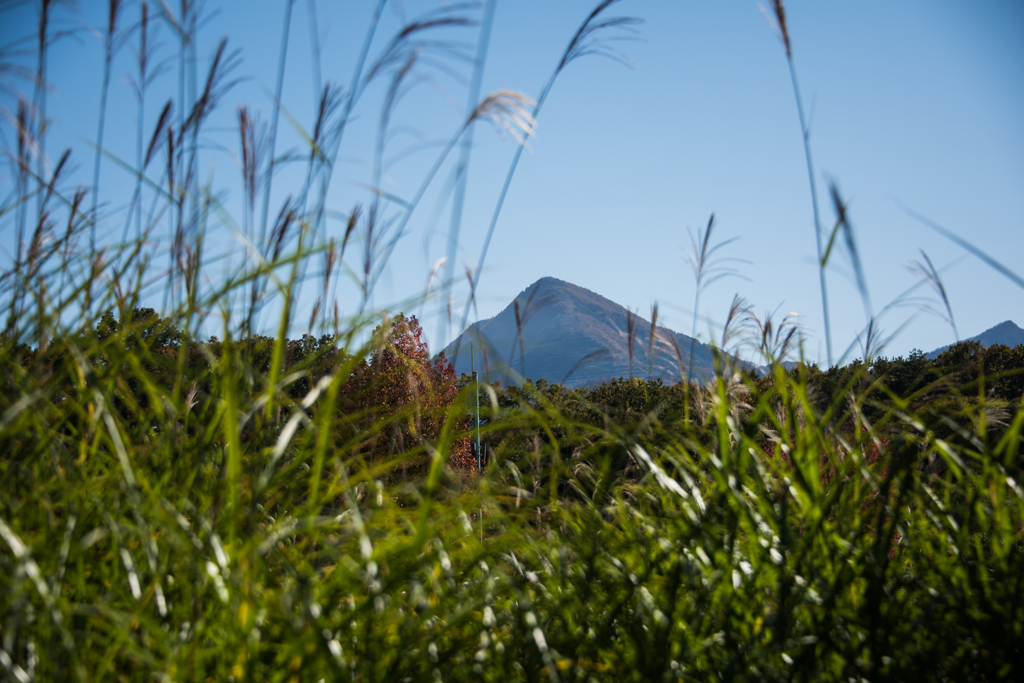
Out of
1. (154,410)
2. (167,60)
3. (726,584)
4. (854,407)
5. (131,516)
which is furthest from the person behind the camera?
(167,60)

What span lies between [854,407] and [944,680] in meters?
0.58

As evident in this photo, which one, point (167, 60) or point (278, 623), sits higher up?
point (167, 60)

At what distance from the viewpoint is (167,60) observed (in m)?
2.04

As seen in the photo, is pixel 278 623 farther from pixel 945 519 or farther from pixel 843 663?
pixel 945 519

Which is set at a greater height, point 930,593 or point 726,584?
point 726,584

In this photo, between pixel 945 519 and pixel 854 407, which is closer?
pixel 945 519

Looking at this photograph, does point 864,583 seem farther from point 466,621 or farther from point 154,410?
point 154,410

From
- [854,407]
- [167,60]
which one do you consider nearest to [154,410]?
[167,60]

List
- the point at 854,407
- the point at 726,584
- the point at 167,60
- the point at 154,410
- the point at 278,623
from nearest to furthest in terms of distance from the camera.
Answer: the point at 278,623
the point at 726,584
the point at 154,410
the point at 854,407
the point at 167,60

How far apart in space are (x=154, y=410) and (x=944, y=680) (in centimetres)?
175

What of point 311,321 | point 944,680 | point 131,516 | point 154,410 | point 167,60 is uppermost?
point 167,60

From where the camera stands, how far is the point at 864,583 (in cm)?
114

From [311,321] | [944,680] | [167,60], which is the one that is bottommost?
[944,680]

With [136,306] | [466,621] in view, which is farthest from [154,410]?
[466,621]
